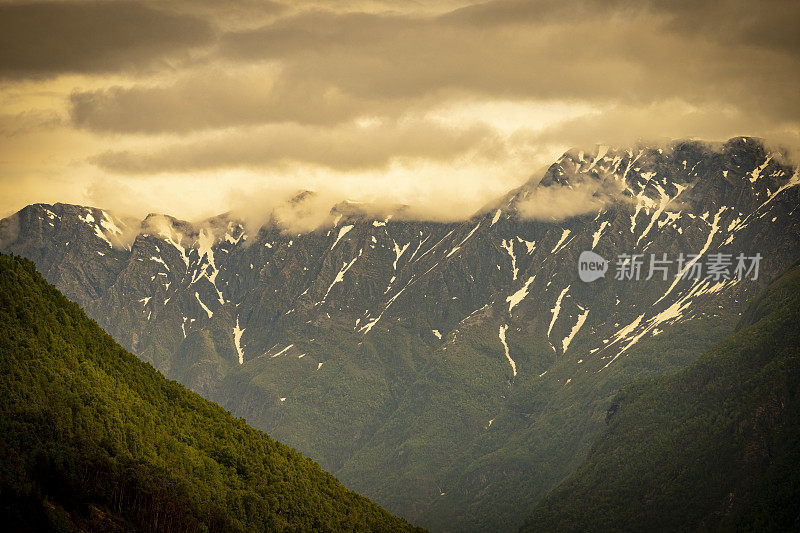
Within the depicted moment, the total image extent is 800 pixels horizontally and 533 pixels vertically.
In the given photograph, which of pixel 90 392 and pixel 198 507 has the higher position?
pixel 90 392

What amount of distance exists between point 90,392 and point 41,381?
13.5m

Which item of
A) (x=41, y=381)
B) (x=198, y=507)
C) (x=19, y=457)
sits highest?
(x=41, y=381)

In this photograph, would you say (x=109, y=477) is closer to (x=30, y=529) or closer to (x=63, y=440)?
(x=63, y=440)

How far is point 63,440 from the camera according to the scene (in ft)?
557

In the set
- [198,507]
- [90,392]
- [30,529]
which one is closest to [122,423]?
[90,392]

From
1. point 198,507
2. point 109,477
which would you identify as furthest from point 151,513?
point 198,507

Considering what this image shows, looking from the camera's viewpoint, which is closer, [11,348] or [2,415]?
[2,415]

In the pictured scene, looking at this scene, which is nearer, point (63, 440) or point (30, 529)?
point (30, 529)

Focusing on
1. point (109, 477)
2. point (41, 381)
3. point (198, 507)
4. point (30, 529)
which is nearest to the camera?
point (30, 529)

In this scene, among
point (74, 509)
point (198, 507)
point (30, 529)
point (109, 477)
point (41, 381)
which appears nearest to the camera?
point (30, 529)

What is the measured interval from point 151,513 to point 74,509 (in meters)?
19.4

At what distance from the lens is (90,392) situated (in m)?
194

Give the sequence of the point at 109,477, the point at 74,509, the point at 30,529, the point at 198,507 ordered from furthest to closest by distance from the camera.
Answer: the point at 198,507 < the point at 109,477 < the point at 74,509 < the point at 30,529

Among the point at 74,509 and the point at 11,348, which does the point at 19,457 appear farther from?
the point at 11,348
